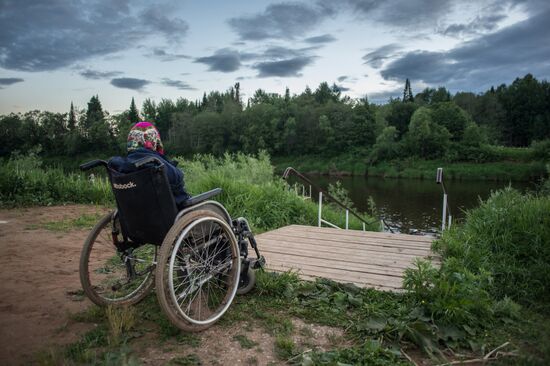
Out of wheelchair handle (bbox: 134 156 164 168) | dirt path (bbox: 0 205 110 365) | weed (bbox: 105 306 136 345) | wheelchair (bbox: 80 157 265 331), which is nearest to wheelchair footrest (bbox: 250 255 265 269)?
wheelchair (bbox: 80 157 265 331)

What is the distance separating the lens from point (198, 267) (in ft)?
9.11

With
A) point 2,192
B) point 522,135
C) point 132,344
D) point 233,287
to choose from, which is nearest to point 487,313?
point 233,287

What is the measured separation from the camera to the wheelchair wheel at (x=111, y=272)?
9.41 feet

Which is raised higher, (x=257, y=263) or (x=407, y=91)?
(x=407, y=91)

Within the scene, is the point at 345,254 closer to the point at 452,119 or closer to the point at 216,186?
the point at 216,186

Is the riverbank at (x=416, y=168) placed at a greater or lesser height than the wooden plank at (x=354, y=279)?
lesser

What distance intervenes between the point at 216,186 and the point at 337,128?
199ft

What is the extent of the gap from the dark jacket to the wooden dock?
1.54m

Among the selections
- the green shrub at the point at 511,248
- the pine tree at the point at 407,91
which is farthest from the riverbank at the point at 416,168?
→ the pine tree at the point at 407,91

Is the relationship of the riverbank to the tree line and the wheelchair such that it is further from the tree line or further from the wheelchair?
the wheelchair

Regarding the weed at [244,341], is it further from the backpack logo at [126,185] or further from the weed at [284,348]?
the backpack logo at [126,185]

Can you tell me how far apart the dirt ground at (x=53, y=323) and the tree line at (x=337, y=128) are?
54.7 m

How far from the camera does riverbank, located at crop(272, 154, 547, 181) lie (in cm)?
4456

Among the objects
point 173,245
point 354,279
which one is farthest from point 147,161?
point 354,279
